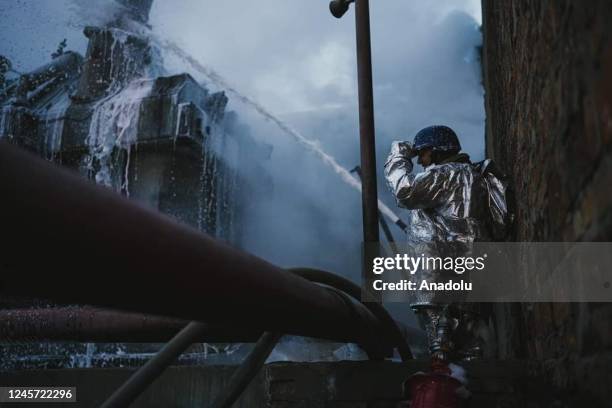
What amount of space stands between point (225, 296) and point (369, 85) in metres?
3.16

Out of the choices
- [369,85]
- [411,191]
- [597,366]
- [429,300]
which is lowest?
[597,366]

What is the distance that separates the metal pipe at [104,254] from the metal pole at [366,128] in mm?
2492

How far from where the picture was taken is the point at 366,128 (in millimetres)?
4227

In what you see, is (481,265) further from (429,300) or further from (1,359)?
(1,359)

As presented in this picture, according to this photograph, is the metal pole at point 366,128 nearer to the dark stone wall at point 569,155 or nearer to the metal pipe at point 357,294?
the metal pipe at point 357,294

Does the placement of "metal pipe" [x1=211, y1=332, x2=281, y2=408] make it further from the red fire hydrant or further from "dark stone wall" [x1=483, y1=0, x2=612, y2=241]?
"dark stone wall" [x1=483, y1=0, x2=612, y2=241]

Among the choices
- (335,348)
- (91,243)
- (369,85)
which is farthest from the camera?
(335,348)

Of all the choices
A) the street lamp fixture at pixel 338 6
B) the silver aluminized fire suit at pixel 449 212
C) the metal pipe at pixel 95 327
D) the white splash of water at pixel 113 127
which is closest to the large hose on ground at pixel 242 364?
the metal pipe at pixel 95 327

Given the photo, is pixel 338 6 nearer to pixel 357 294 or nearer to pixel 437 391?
pixel 357 294

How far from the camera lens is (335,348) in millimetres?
12633

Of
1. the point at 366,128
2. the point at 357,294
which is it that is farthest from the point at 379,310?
the point at 366,128

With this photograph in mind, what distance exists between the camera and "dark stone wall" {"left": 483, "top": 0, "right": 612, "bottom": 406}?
137cm

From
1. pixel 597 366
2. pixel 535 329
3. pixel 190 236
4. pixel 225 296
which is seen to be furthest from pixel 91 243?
pixel 535 329

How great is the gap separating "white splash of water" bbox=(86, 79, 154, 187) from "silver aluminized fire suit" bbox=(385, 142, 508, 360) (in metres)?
14.8
